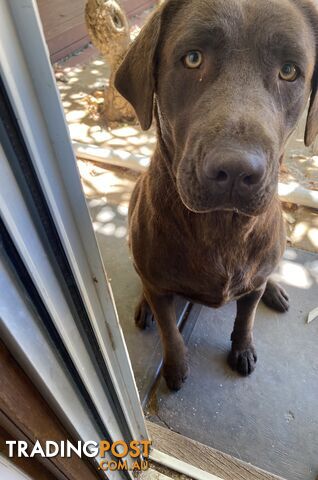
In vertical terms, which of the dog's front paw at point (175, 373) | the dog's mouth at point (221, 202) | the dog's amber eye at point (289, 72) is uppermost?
the dog's amber eye at point (289, 72)

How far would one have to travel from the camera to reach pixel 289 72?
1.10m

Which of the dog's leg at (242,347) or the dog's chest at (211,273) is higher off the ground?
the dog's chest at (211,273)

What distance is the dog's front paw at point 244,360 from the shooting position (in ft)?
5.90

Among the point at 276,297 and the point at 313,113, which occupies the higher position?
the point at 313,113

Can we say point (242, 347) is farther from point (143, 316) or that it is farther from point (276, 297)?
point (143, 316)

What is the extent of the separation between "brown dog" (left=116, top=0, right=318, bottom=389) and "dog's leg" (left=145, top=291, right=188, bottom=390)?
104 millimetres

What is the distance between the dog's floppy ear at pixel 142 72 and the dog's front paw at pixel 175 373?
106 cm

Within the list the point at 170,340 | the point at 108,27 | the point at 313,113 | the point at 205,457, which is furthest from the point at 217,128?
the point at 108,27

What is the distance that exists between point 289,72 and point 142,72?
449 mm

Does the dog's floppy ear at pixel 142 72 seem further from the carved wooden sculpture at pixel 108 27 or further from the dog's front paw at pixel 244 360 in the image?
the carved wooden sculpture at pixel 108 27

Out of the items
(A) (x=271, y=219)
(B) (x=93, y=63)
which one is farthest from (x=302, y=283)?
(B) (x=93, y=63)

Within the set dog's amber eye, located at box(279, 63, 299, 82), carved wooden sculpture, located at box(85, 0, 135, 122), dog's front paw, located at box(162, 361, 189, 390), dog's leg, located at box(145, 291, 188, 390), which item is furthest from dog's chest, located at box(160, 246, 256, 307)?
carved wooden sculpture, located at box(85, 0, 135, 122)

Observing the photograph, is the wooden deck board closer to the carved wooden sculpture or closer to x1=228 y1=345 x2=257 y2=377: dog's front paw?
x1=228 y1=345 x2=257 y2=377: dog's front paw

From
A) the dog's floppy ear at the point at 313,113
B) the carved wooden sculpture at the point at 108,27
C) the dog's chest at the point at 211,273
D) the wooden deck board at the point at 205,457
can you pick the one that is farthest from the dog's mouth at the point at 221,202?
the carved wooden sculpture at the point at 108,27
